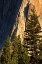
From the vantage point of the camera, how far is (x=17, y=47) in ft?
142

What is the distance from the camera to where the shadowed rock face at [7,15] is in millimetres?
81500

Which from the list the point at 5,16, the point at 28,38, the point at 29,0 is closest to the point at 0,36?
the point at 5,16

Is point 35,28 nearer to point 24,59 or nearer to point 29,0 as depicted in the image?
point 24,59

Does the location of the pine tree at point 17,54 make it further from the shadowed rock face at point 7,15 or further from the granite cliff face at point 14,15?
the shadowed rock face at point 7,15

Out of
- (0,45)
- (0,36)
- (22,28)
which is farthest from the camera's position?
(0,36)

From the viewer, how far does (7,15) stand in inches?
3529

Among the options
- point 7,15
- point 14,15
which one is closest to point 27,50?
point 14,15

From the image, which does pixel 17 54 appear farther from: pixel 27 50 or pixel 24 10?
pixel 24 10

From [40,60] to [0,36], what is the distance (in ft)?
146

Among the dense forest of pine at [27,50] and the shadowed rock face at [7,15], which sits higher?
the shadowed rock face at [7,15]

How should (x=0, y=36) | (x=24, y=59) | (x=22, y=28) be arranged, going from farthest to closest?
(x=0, y=36)
(x=22, y=28)
(x=24, y=59)

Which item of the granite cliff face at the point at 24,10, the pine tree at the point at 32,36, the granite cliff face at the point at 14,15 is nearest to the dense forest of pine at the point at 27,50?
the pine tree at the point at 32,36

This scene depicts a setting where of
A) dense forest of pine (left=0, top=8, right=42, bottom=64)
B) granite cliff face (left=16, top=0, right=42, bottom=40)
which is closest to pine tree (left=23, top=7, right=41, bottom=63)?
dense forest of pine (left=0, top=8, right=42, bottom=64)

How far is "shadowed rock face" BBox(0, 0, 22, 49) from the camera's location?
8150cm
